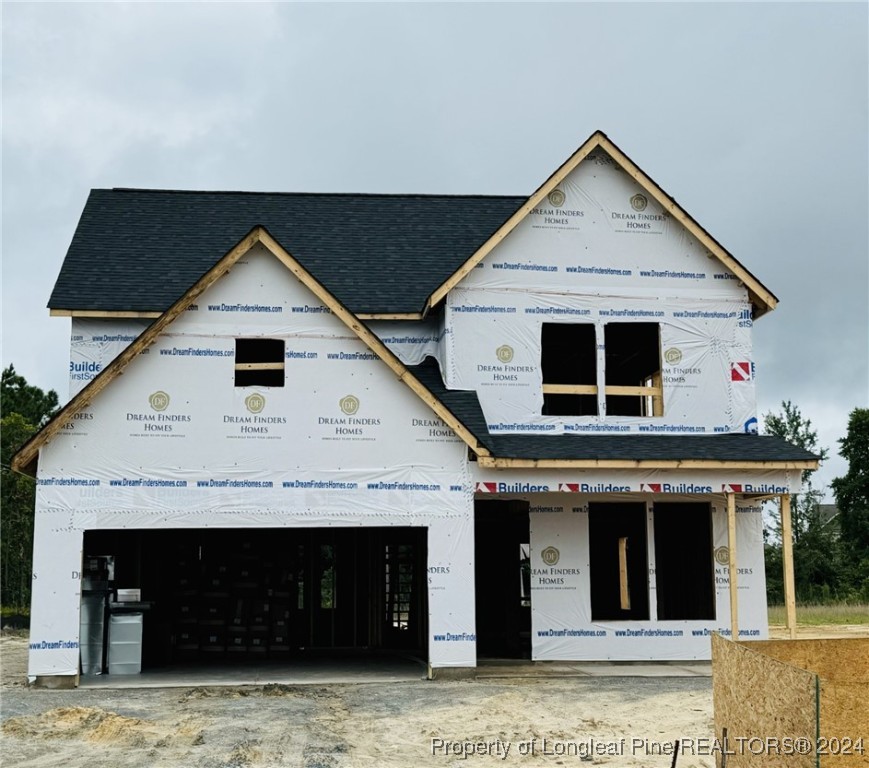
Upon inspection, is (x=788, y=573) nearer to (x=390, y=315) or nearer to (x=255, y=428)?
(x=390, y=315)

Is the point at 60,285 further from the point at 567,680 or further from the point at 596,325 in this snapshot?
the point at 567,680

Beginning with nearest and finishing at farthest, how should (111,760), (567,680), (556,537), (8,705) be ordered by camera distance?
(111,760) < (8,705) < (567,680) < (556,537)

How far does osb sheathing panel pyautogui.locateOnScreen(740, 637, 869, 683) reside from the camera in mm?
9297

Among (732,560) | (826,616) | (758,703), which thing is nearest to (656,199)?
(732,560)

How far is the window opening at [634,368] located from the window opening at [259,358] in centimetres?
566

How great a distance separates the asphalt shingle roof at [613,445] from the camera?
15.8m

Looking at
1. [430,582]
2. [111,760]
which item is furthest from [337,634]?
[111,760]

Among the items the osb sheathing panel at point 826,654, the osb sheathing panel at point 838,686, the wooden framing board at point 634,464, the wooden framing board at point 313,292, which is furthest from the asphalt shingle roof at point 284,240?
the osb sheathing panel at point 838,686

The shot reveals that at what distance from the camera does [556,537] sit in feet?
57.3

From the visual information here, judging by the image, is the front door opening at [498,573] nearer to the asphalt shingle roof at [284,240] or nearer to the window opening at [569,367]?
the window opening at [569,367]

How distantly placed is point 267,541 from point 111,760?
8885mm

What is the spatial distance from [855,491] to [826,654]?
43.8 metres

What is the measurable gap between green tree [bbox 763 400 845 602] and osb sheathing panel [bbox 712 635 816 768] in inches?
1262

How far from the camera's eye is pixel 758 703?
789cm
